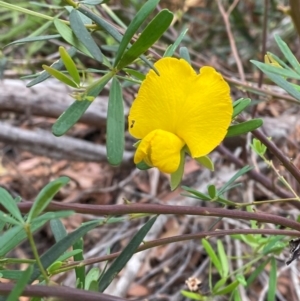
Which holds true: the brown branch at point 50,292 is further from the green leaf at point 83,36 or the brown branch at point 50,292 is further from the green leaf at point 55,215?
the green leaf at point 83,36

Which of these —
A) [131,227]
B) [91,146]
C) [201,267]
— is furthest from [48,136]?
[201,267]

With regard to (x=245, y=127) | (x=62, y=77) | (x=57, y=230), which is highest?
(x=62, y=77)

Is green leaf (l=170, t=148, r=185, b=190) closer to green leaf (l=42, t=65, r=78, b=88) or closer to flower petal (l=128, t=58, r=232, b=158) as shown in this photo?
flower petal (l=128, t=58, r=232, b=158)

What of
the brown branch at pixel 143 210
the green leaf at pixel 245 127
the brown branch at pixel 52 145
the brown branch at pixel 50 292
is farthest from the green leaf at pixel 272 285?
the brown branch at pixel 52 145

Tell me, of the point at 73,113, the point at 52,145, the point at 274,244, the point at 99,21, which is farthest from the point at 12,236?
the point at 52,145

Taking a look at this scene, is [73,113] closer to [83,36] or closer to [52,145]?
[83,36]

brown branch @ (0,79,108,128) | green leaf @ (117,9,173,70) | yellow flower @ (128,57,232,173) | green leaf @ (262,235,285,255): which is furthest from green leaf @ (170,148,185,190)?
brown branch @ (0,79,108,128)
